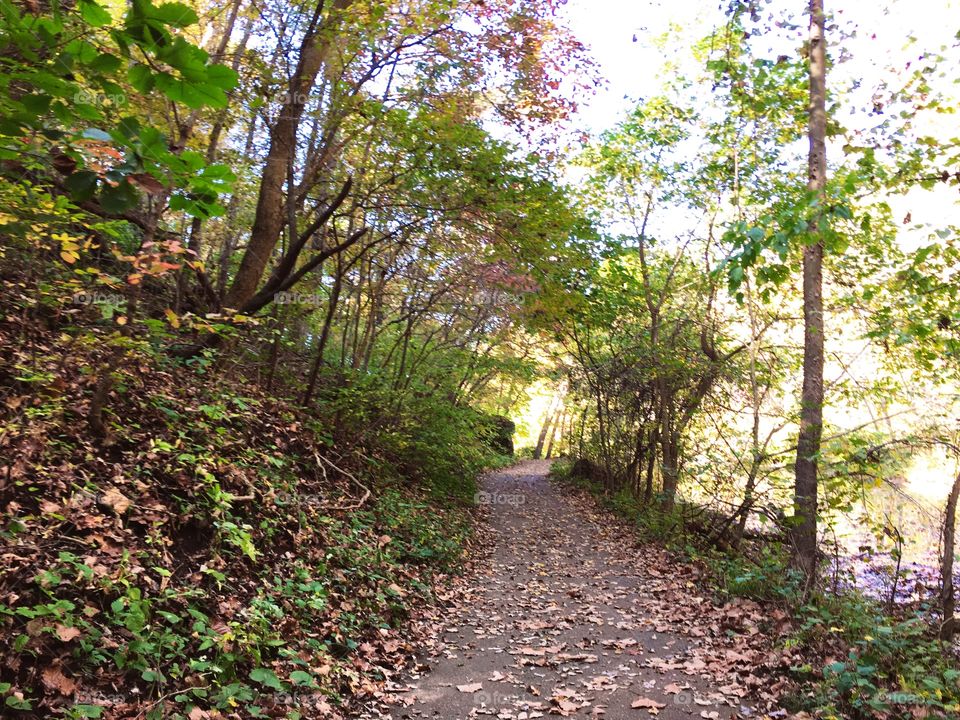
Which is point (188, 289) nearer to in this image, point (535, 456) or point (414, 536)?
point (414, 536)

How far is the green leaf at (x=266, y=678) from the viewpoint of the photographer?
416 cm

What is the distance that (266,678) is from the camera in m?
4.20

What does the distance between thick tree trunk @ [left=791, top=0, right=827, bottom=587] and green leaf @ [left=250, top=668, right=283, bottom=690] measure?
5918 millimetres

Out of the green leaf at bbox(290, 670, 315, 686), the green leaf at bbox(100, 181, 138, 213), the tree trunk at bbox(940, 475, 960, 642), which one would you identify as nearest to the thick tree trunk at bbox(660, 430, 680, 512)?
the tree trunk at bbox(940, 475, 960, 642)

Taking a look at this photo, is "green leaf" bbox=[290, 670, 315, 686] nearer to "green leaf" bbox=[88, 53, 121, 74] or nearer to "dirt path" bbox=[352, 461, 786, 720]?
"dirt path" bbox=[352, 461, 786, 720]

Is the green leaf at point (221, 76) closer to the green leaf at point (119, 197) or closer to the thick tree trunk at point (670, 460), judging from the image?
the green leaf at point (119, 197)

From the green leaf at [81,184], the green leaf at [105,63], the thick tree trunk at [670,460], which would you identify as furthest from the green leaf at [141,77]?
the thick tree trunk at [670,460]

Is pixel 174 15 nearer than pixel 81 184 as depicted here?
Yes

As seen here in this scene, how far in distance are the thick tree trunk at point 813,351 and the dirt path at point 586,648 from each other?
4.18ft

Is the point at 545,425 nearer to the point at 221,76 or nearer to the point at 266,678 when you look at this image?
the point at 266,678

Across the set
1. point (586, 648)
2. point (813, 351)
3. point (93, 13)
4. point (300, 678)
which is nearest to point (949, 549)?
point (813, 351)

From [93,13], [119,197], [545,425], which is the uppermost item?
[545,425]

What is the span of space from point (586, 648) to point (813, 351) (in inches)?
190

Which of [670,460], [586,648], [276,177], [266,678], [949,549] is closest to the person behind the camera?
[266,678]
